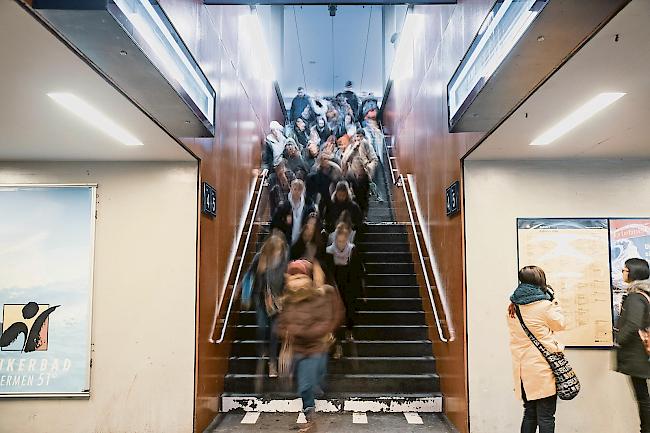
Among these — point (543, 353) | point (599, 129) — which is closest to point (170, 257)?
point (543, 353)

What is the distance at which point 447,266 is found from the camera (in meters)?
6.25

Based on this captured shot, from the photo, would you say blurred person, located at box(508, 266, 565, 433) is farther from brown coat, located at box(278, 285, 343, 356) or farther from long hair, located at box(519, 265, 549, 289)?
Result: brown coat, located at box(278, 285, 343, 356)

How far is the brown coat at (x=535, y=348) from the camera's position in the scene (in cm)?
412

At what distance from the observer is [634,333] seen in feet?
14.9

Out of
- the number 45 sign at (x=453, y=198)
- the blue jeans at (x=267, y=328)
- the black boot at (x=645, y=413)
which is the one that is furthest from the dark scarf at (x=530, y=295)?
the blue jeans at (x=267, y=328)

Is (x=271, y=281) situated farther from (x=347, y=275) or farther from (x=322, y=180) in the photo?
(x=322, y=180)

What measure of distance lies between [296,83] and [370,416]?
14.8 meters

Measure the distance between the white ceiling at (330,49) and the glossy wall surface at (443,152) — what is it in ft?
19.5

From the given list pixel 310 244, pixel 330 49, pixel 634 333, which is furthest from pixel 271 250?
pixel 330 49

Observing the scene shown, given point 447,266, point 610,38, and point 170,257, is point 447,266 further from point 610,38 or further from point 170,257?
point 610,38

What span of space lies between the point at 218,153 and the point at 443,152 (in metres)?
2.48

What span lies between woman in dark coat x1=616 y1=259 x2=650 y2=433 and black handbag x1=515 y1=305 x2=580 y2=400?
738mm

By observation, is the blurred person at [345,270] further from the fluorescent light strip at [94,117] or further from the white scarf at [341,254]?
the fluorescent light strip at [94,117]

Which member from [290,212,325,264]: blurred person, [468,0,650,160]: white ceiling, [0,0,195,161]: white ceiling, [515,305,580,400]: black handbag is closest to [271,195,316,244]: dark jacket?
[290,212,325,264]: blurred person
